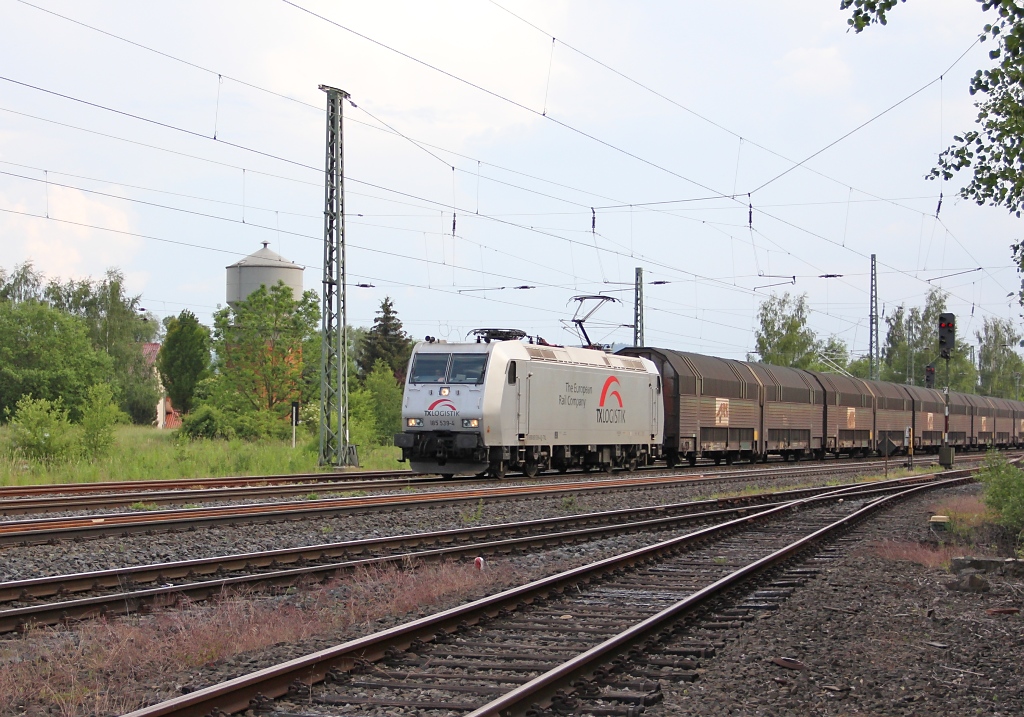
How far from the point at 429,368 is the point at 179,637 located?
17479 mm

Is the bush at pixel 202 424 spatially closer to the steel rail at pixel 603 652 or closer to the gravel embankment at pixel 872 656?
the steel rail at pixel 603 652

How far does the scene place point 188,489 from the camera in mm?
19641

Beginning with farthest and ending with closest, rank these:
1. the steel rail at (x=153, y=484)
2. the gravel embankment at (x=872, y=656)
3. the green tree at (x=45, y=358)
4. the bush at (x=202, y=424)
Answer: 1. the green tree at (x=45, y=358)
2. the bush at (x=202, y=424)
3. the steel rail at (x=153, y=484)
4. the gravel embankment at (x=872, y=656)

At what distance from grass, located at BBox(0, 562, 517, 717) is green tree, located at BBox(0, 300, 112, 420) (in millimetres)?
52755

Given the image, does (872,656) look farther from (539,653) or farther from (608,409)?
(608,409)

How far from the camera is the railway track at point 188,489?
52.5 feet

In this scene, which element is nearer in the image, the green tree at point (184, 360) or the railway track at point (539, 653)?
the railway track at point (539, 653)

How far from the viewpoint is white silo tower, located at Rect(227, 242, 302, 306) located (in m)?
63.8

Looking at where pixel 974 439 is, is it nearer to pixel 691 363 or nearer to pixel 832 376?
pixel 832 376

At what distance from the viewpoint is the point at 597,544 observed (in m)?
13.6

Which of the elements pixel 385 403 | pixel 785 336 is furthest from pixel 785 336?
pixel 385 403

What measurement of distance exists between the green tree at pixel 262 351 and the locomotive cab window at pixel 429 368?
73.9 feet

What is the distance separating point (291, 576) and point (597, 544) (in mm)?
4773

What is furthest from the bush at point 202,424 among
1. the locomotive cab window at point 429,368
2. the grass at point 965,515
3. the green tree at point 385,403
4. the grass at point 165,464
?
the grass at point 965,515
